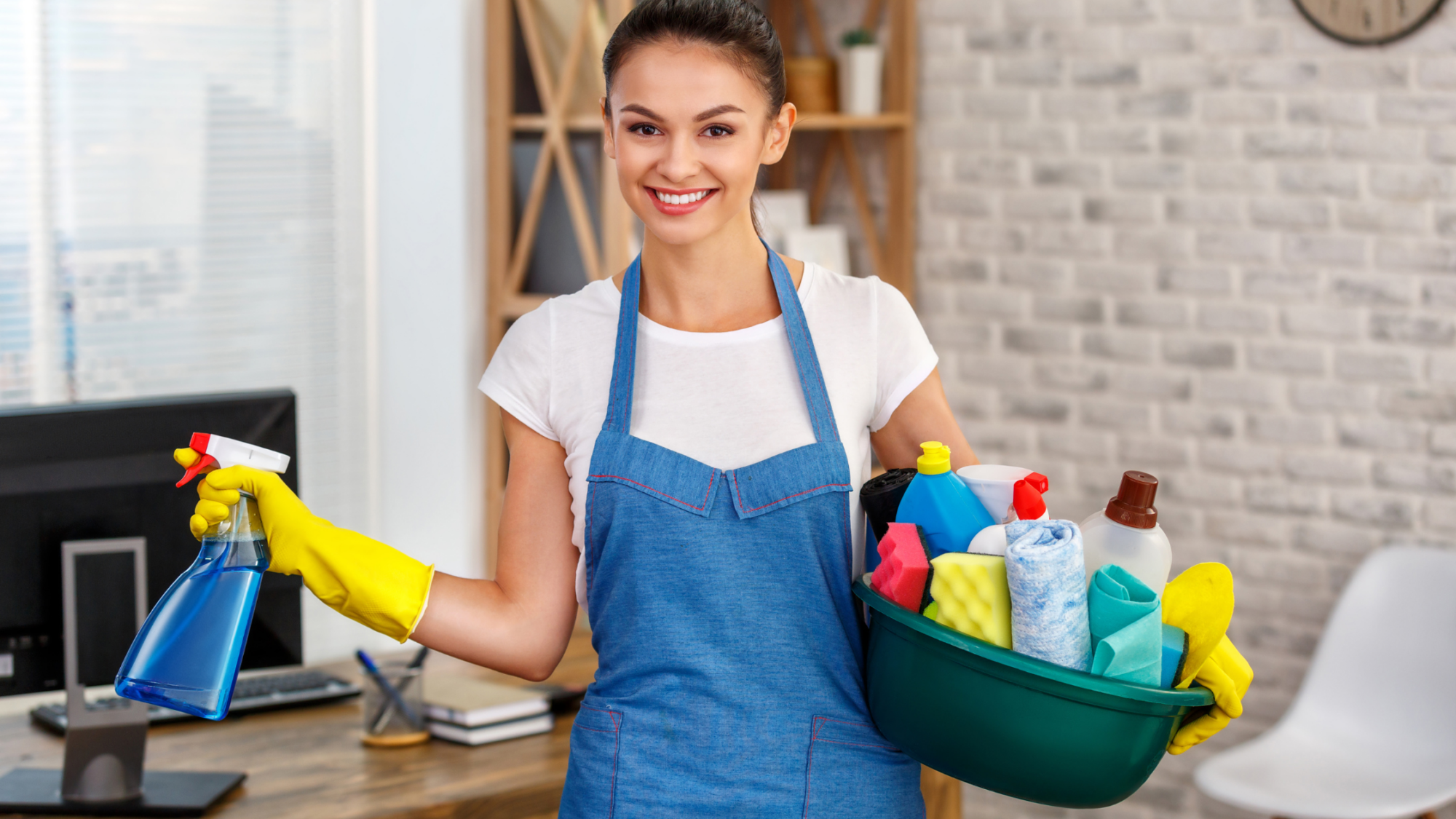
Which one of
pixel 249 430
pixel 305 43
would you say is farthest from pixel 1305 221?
Answer: pixel 305 43

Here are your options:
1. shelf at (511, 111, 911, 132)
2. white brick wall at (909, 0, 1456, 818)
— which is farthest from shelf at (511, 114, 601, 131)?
white brick wall at (909, 0, 1456, 818)

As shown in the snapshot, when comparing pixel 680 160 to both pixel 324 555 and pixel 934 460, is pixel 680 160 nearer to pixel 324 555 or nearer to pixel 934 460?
pixel 934 460

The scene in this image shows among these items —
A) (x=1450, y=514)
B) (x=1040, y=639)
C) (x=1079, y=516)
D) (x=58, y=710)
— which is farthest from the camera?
(x=1079, y=516)

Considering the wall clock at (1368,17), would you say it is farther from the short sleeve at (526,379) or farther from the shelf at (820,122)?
the short sleeve at (526,379)

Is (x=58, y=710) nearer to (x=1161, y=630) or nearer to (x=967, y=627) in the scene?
(x=967, y=627)

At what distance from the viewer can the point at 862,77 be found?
321cm

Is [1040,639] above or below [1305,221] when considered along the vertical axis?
below

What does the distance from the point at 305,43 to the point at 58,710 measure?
173 centimetres

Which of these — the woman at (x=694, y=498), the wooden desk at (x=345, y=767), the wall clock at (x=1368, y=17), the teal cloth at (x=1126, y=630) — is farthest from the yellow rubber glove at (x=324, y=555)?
the wall clock at (x=1368, y=17)

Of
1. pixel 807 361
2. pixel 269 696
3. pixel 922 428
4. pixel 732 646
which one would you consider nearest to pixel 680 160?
pixel 807 361

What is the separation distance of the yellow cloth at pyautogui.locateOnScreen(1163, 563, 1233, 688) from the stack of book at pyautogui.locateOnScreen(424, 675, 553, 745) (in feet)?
3.44

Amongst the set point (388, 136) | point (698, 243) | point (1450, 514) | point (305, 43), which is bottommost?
point (1450, 514)

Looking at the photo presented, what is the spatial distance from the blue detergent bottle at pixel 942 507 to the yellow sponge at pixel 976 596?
A: 0.05 meters

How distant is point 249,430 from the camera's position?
1.77 metres
